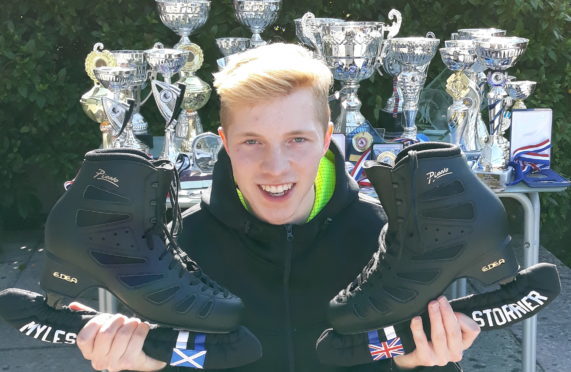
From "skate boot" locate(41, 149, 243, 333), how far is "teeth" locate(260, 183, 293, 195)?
24 centimetres

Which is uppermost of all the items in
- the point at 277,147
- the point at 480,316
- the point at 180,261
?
the point at 277,147

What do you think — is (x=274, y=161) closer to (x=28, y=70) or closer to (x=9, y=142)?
(x=28, y=70)

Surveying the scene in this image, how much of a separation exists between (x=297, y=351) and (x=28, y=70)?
8.20 feet

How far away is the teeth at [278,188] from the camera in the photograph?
172 cm

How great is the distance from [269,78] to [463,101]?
5.07 feet

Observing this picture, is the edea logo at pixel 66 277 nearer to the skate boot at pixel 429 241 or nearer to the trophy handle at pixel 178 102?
the skate boot at pixel 429 241

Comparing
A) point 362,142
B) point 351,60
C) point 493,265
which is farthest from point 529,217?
point 493,265

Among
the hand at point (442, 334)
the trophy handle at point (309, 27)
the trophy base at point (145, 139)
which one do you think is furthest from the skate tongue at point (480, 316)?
the trophy handle at point (309, 27)

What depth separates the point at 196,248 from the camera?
1.95 m

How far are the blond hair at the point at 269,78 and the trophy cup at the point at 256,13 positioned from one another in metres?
1.55

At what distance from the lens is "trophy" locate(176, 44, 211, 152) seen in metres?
3.18

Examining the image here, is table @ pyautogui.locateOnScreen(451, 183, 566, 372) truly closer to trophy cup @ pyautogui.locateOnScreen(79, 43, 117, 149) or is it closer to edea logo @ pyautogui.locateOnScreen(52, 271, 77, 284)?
trophy cup @ pyautogui.locateOnScreen(79, 43, 117, 149)

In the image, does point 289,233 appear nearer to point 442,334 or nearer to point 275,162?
point 275,162

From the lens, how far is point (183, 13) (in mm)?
3199
